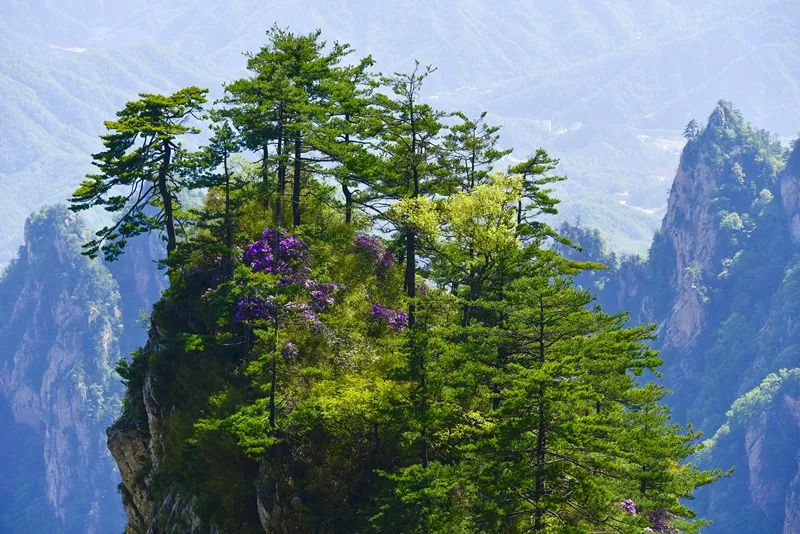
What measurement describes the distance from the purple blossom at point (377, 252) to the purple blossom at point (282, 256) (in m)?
4.36

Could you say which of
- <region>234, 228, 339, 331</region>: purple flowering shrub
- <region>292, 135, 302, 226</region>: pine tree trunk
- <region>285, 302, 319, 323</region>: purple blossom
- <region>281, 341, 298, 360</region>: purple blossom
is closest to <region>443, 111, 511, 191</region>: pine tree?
<region>292, 135, 302, 226</region>: pine tree trunk

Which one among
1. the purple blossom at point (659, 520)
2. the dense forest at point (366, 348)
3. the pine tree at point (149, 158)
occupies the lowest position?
the purple blossom at point (659, 520)

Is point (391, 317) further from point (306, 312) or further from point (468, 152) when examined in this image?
point (468, 152)

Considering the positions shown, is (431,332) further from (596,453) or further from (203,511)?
(203,511)

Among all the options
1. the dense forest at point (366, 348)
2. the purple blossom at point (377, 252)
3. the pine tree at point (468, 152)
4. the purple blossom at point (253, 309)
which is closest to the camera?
the dense forest at point (366, 348)

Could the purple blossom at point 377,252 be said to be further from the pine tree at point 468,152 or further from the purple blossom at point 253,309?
the purple blossom at point 253,309

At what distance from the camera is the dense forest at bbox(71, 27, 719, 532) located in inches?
1299

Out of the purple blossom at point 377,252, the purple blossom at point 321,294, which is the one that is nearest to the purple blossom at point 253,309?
the purple blossom at point 321,294

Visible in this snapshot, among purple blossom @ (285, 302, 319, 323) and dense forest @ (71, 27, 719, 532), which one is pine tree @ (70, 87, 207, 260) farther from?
purple blossom @ (285, 302, 319, 323)

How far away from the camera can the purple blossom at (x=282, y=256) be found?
45094 millimetres

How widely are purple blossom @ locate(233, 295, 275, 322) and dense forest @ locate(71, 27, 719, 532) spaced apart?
0.59ft

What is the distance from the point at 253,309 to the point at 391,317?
6308 millimetres

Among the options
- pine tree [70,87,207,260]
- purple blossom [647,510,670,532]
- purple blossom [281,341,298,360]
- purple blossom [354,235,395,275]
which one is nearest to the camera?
purple blossom [647,510,670,532]

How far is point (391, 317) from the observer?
1806 inches
